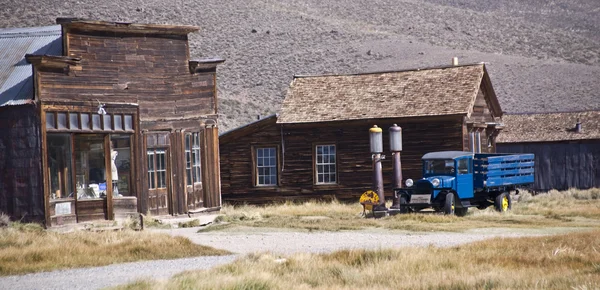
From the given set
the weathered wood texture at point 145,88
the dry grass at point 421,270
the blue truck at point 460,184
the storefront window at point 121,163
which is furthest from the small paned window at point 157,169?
the dry grass at point 421,270

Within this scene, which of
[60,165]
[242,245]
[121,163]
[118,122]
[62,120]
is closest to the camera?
[242,245]

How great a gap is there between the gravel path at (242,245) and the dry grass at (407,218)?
934 mm

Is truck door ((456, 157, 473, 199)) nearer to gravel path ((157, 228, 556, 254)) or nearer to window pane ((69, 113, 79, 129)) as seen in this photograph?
gravel path ((157, 228, 556, 254))

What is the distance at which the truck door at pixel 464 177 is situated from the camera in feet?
81.6

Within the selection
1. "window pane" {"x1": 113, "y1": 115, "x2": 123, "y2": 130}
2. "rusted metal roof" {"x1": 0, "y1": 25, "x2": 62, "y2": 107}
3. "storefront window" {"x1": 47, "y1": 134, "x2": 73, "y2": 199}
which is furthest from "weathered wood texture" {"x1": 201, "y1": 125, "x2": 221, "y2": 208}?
"storefront window" {"x1": 47, "y1": 134, "x2": 73, "y2": 199}

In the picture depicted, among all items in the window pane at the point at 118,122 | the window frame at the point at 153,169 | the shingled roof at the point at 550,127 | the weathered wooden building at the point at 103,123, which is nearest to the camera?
the weathered wooden building at the point at 103,123

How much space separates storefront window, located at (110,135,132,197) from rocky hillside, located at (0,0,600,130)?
3316 centimetres

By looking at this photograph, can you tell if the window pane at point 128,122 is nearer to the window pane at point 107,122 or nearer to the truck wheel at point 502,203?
Answer: the window pane at point 107,122

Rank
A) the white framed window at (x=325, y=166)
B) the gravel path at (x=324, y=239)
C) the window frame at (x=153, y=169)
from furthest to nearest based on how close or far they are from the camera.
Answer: the white framed window at (x=325, y=166)
the window frame at (x=153, y=169)
the gravel path at (x=324, y=239)

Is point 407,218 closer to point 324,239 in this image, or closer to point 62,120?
point 324,239

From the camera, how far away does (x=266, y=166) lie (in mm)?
33000

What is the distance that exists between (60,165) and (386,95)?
12.3 meters

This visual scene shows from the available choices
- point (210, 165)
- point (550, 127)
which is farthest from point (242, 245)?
point (550, 127)

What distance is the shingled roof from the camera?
4175 centimetres
